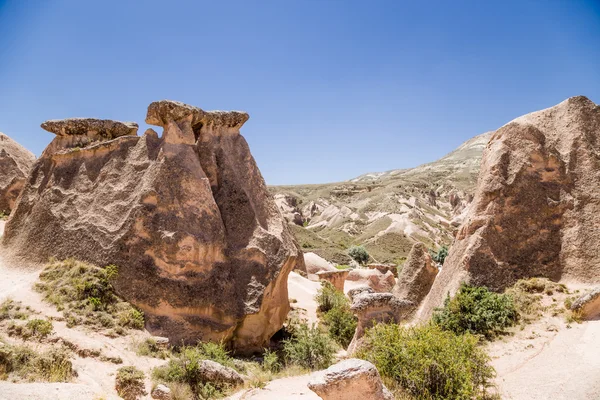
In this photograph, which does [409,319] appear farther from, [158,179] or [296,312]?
[158,179]

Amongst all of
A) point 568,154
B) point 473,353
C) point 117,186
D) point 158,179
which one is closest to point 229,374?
point 473,353

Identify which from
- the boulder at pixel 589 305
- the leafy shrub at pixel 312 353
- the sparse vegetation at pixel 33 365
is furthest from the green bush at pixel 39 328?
the boulder at pixel 589 305

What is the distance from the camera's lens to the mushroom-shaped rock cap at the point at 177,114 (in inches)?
575

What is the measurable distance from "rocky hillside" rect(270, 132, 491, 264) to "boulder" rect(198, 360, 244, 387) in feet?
110

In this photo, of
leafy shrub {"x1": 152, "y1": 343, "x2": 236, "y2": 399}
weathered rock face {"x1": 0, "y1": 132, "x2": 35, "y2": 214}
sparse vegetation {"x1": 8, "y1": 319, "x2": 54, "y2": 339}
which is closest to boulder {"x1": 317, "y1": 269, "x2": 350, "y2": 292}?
leafy shrub {"x1": 152, "y1": 343, "x2": 236, "y2": 399}

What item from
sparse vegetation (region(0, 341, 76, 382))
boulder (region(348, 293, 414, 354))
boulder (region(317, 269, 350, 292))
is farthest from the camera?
boulder (region(317, 269, 350, 292))

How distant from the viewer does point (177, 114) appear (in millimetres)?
14758

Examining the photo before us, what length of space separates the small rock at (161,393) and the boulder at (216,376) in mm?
875

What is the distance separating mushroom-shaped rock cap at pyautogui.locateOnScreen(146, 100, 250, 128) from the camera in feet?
47.9

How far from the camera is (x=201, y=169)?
1468 centimetres

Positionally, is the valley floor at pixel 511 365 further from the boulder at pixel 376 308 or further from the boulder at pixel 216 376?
the boulder at pixel 376 308

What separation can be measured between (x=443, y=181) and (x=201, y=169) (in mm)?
89384

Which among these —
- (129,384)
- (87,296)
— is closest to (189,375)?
(129,384)

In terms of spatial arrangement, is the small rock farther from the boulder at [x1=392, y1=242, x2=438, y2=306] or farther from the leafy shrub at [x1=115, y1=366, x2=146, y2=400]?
the boulder at [x1=392, y1=242, x2=438, y2=306]
